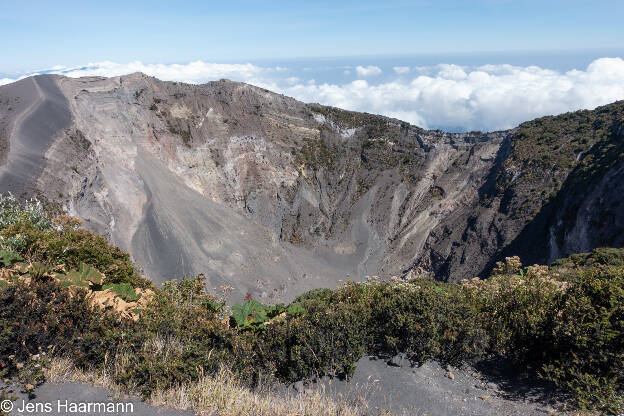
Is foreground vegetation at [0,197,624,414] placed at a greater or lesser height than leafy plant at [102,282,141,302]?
greater

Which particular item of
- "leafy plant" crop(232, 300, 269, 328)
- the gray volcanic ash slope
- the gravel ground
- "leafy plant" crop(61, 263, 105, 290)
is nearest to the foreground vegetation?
"leafy plant" crop(232, 300, 269, 328)

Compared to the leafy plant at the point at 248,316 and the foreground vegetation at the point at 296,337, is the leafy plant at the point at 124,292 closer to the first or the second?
the foreground vegetation at the point at 296,337

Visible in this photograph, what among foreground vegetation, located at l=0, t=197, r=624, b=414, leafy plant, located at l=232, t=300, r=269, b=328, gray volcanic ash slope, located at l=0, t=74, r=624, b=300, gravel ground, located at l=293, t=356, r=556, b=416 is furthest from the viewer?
gray volcanic ash slope, located at l=0, t=74, r=624, b=300

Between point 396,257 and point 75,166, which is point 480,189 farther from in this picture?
point 75,166

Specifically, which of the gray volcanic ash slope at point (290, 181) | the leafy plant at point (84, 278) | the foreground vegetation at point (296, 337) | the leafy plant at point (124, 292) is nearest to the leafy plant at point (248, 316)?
the foreground vegetation at point (296, 337)

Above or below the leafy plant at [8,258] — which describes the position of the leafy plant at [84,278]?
below

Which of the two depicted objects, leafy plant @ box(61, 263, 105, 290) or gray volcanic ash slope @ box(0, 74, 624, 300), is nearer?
leafy plant @ box(61, 263, 105, 290)

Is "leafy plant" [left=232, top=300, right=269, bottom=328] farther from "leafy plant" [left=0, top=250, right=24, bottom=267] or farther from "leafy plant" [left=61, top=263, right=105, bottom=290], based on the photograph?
"leafy plant" [left=0, top=250, right=24, bottom=267]
